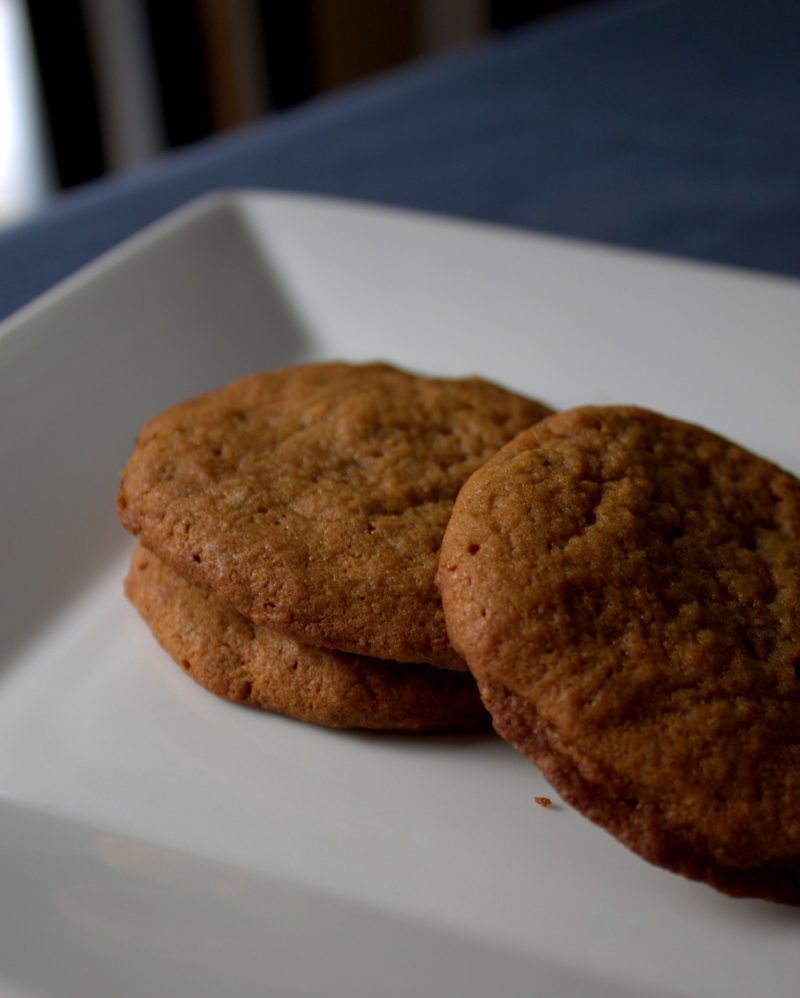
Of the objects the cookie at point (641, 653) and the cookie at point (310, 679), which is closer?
the cookie at point (641, 653)

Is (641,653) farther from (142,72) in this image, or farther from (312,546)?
(142,72)

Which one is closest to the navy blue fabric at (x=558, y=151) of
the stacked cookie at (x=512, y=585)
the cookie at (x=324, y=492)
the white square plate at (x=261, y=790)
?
the white square plate at (x=261, y=790)

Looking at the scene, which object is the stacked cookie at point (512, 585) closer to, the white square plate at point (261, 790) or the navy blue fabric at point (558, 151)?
the white square plate at point (261, 790)

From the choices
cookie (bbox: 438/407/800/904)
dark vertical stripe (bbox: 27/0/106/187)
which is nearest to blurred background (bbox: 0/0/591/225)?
dark vertical stripe (bbox: 27/0/106/187)

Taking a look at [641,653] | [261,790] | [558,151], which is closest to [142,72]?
[558,151]

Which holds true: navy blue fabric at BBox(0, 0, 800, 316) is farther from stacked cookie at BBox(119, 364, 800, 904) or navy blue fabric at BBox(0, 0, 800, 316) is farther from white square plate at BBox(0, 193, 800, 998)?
stacked cookie at BBox(119, 364, 800, 904)

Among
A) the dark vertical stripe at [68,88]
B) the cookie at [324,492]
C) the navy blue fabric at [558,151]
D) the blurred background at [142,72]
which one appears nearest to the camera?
the cookie at [324,492]

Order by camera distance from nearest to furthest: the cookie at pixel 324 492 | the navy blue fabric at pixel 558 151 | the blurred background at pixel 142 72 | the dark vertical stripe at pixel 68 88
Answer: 1. the cookie at pixel 324 492
2. the navy blue fabric at pixel 558 151
3. the dark vertical stripe at pixel 68 88
4. the blurred background at pixel 142 72

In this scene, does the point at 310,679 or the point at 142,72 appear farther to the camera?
the point at 142,72

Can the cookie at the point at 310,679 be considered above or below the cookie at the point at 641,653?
below
